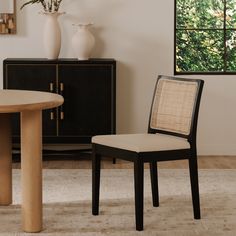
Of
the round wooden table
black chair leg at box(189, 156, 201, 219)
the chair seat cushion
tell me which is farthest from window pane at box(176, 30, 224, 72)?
the round wooden table

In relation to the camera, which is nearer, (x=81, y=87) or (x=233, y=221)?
(x=233, y=221)

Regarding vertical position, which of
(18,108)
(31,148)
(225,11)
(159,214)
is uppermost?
(225,11)

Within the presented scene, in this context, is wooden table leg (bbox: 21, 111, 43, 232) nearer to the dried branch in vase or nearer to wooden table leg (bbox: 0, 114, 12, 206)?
wooden table leg (bbox: 0, 114, 12, 206)

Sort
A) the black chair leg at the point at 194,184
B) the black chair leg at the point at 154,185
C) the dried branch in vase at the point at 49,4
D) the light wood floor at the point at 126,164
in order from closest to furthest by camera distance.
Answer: the black chair leg at the point at 194,184 → the black chair leg at the point at 154,185 → the light wood floor at the point at 126,164 → the dried branch in vase at the point at 49,4

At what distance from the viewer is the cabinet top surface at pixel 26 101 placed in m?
3.55

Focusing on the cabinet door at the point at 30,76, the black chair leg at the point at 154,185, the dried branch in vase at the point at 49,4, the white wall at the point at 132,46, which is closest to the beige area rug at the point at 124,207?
the black chair leg at the point at 154,185

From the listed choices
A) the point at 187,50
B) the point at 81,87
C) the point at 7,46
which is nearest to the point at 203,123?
the point at 187,50

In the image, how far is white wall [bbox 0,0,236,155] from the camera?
6.22 metres

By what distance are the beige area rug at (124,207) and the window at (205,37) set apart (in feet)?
4.34

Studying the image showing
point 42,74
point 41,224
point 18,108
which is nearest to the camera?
point 18,108

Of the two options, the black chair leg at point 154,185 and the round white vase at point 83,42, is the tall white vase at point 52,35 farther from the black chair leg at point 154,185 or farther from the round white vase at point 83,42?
the black chair leg at point 154,185

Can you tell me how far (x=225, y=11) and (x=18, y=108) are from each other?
10.9ft

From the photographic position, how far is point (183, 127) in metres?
4.10

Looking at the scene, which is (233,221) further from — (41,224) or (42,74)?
(42,74)
